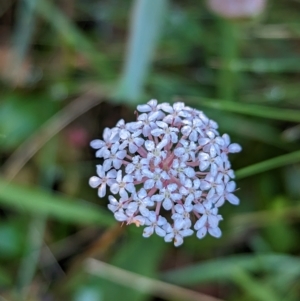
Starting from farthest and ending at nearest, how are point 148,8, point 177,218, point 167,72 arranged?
point 167,72
point 148,8
point 177,218

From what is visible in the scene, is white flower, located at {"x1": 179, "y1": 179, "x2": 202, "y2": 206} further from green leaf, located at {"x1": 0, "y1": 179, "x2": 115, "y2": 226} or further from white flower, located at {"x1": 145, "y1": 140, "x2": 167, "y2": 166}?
green leaf, located at {"x1": 0, "y1": 179, "x2": 115, "y2": 226}

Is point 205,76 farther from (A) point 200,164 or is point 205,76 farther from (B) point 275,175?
(A) point 200,164

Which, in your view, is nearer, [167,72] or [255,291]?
[255,291]

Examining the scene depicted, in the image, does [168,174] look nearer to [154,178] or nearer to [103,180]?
[154,178]

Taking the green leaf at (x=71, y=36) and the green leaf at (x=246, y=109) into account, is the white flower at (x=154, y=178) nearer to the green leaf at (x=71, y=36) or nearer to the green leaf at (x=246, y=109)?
the green leaf at (x=246, y=109)

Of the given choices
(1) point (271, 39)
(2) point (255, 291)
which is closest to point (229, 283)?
(2) point (255, 291)

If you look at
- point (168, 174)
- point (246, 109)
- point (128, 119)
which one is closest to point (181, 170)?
point (168, 174)

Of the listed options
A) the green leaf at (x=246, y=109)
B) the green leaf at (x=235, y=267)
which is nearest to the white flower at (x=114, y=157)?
the green leaf at (x=246, y=109)
